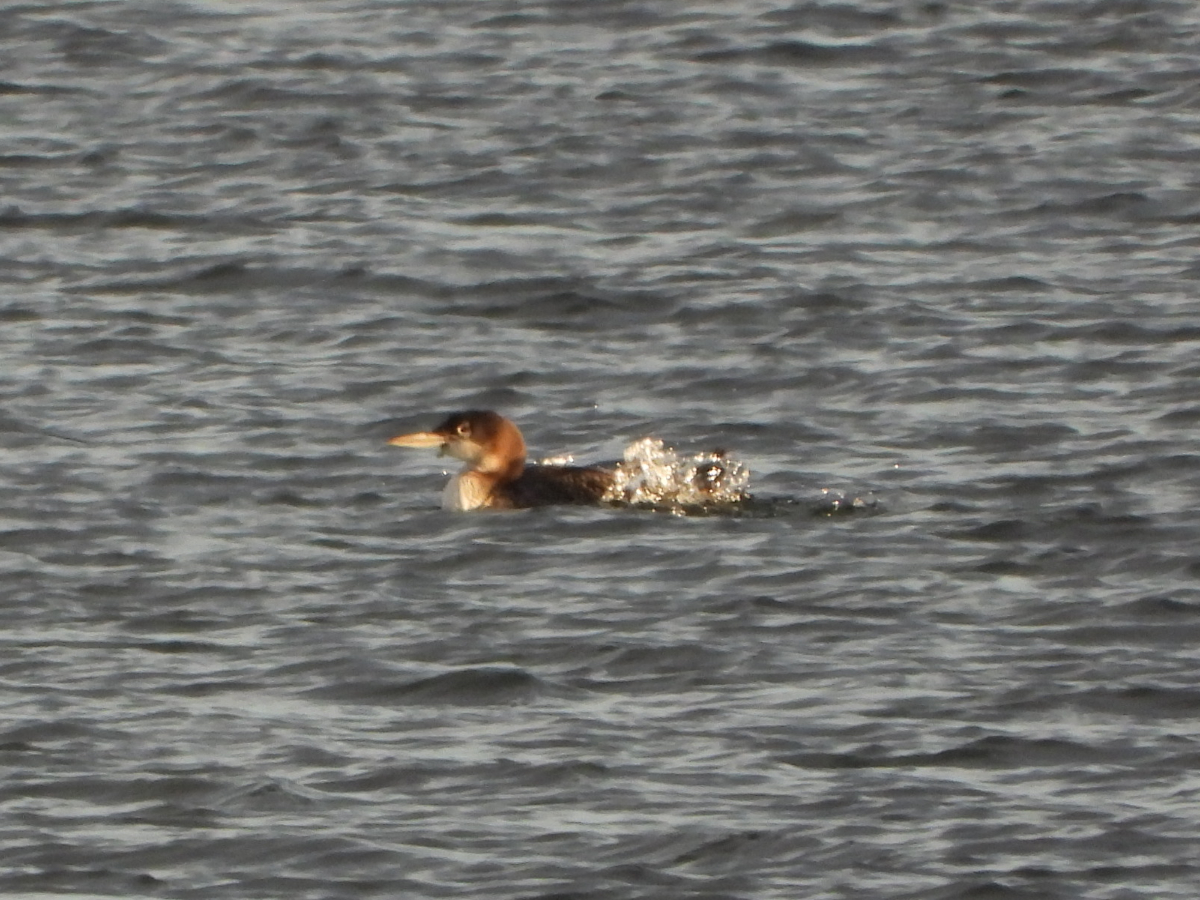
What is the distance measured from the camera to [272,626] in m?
10.7

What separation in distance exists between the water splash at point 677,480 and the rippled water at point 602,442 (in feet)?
0.35

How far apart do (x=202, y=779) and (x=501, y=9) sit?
13.7 metres

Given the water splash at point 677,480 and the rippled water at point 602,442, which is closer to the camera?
the rippled water at point 602,442

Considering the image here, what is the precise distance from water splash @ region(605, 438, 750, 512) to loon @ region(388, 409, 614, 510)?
0.08 meters

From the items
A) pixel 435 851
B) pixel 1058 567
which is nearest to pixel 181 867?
pixel 435 851

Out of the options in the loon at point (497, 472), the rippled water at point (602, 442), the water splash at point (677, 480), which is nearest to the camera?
the rippled water at point (602, 442)

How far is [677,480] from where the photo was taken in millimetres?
12406

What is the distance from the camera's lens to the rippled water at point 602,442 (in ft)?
28.6

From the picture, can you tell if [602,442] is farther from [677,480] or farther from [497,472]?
[677,480]

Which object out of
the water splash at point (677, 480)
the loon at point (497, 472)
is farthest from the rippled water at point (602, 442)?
the loon at point (497, 472)

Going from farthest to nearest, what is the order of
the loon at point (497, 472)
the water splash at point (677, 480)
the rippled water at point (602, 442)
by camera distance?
the loon at point (497, 472) → the water splash at point (677, 480) → the rippled water at point (602, 442)

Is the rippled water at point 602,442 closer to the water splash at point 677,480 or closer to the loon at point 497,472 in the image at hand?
the water splash at point 677,480

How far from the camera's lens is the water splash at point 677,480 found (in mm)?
12414

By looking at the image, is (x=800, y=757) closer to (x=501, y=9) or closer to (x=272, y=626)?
(x=272, y=626)
